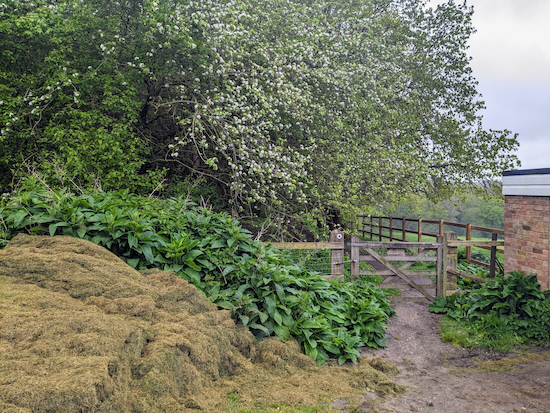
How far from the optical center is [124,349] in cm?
354

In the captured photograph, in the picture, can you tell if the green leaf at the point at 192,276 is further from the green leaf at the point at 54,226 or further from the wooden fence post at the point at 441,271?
the wooden fence post at the point at 441,271

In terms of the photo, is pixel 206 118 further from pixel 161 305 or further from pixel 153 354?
pixel 153 354

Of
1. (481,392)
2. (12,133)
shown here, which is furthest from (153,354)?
(12,133)

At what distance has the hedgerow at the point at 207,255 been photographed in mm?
5531

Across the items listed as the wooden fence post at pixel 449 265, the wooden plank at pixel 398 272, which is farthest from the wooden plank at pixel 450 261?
the wooden plank at pixel 398 272

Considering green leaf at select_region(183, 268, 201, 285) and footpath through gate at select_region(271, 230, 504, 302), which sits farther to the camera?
footpath through gate at select_region(271, 230, 504, 302)

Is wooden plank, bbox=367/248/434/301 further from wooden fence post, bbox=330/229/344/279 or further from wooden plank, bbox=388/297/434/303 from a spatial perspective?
wooden fence post, bbox=330/229/344/279

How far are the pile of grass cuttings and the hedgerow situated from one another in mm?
329

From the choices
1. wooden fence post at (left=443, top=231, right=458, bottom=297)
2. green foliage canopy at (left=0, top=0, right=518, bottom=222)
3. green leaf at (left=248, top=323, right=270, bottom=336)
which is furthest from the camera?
wooden fence post at (left=443, top=231, right=458, bottom=297)

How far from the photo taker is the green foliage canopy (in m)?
9.16

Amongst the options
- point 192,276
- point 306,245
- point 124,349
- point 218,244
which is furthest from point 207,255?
point 306,245

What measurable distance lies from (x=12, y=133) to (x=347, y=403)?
943cm

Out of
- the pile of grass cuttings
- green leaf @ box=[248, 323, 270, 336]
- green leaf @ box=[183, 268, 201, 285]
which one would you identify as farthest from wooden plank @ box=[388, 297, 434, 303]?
green leaf @ box=[183, 268, 201, 285]

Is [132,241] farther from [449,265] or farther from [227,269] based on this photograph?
[449,265]
